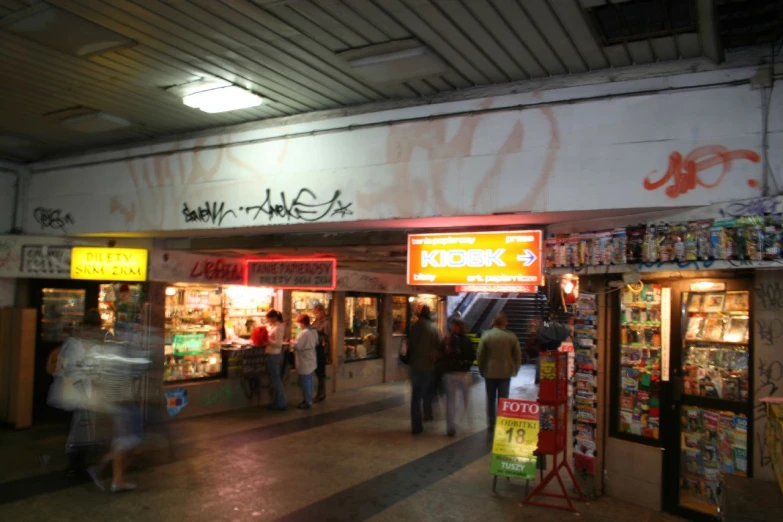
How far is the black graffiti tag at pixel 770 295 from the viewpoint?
17.7 ft

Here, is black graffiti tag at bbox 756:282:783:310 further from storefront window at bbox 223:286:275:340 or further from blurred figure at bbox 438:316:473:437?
storefront window at bbox 223:286:275:340

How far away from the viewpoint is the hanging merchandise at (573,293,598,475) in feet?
22.0

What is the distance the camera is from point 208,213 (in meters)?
7.84

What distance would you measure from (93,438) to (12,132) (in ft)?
14.4

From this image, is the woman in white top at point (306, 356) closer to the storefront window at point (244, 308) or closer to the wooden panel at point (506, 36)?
the storefront window at point (244, 308)

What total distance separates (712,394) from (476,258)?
8.62 ft

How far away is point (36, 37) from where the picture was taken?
5309mm

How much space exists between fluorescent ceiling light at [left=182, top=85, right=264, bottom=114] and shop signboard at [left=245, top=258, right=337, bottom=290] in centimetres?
333

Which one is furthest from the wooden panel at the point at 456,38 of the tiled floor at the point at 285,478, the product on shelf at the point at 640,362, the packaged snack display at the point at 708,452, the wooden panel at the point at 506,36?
the tiled floor at the point at 285,478

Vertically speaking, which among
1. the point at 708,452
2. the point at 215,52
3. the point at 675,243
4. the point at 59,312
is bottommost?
the point at 708,452

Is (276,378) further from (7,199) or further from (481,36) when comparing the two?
(481,36)

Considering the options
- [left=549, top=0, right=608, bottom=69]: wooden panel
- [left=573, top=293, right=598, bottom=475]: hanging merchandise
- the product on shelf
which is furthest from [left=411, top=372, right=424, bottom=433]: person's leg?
[left=549, top=0, right=608, bottom=69]: wooden panel

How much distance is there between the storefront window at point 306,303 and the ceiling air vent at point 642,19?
31.8 feet

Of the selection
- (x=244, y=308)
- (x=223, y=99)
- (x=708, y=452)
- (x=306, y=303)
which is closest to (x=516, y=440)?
(x=708, y=452)
